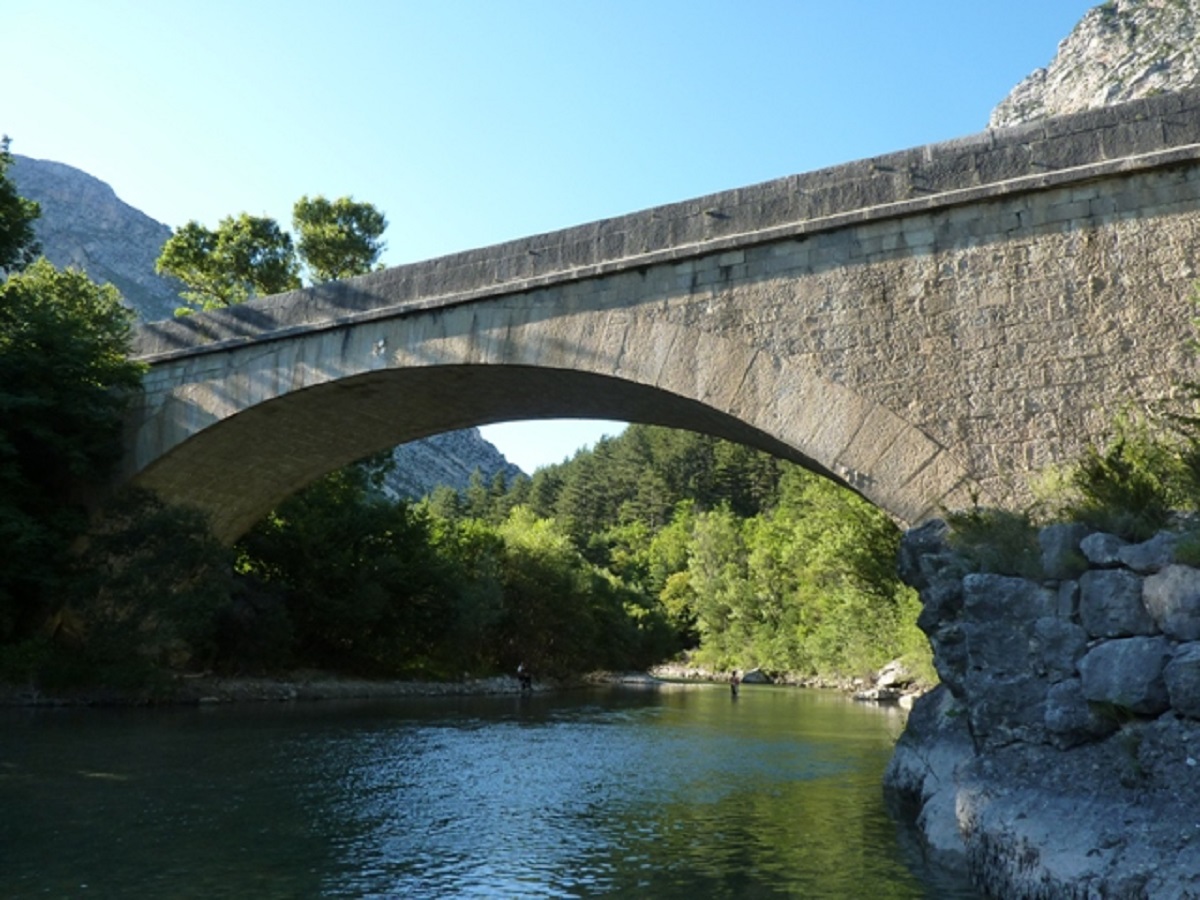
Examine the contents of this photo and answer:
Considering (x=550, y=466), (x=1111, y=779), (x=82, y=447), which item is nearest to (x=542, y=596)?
(x=82, y=447)

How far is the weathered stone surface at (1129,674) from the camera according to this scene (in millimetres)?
5684

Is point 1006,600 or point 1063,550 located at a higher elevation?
point 1063,550

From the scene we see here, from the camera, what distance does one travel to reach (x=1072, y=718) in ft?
19.8

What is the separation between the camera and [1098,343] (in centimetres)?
880

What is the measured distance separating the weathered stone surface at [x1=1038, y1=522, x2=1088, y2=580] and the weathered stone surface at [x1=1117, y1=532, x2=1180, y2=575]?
0.88 ft

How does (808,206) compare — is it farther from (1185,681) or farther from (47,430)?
(47,430)

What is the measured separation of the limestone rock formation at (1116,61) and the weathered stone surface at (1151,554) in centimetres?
5578

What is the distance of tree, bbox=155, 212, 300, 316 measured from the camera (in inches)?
1203

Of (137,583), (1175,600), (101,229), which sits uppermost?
(101,229)

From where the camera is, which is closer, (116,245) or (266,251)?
(266,251)

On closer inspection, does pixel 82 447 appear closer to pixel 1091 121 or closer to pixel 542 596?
pixel 1091 121

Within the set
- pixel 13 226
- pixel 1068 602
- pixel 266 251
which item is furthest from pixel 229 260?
pixel 1068 602

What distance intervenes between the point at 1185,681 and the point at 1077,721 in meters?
0.70

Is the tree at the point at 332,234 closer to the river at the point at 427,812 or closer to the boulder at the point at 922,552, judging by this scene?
the river at the point at 427,812
